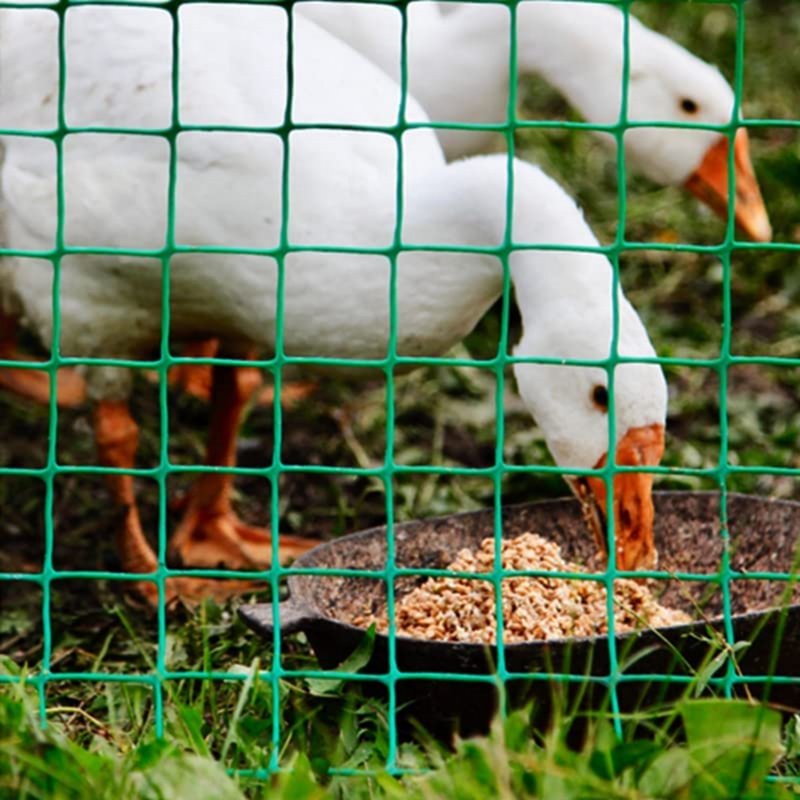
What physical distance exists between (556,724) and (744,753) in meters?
0.25

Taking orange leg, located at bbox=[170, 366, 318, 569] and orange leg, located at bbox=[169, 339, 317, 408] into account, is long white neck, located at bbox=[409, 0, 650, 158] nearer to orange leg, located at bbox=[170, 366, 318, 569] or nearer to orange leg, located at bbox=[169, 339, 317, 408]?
orange leg, located at bbox=[169, 339, 317, 408]

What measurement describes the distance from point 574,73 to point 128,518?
1.68 meters

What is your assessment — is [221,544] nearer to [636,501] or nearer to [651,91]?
[636,501]

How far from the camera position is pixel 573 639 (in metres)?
2.65

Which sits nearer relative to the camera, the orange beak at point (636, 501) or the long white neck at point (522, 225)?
the orange beak at point (636, 501)

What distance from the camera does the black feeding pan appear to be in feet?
8.83

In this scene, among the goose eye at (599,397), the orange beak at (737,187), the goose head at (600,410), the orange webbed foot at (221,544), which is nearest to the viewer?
the goose head at (600,410)

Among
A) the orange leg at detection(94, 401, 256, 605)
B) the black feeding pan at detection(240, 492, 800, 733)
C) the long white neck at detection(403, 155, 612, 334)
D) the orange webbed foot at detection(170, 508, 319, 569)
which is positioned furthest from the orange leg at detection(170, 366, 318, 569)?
the long white neck at detection(403, 155, 612, 334)

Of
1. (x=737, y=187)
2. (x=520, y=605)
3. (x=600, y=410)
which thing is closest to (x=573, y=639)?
(x=520, y=605)

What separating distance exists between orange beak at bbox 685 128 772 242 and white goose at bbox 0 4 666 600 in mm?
1014

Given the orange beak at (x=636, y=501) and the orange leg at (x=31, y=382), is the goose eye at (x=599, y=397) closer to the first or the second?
the orange beak at (x=636, y=501)

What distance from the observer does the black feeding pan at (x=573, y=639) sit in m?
2.69

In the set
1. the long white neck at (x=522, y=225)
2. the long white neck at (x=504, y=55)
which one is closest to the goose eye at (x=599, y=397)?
the long white neck at (x=522, y=225)

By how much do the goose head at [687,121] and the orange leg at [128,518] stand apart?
1.50m
